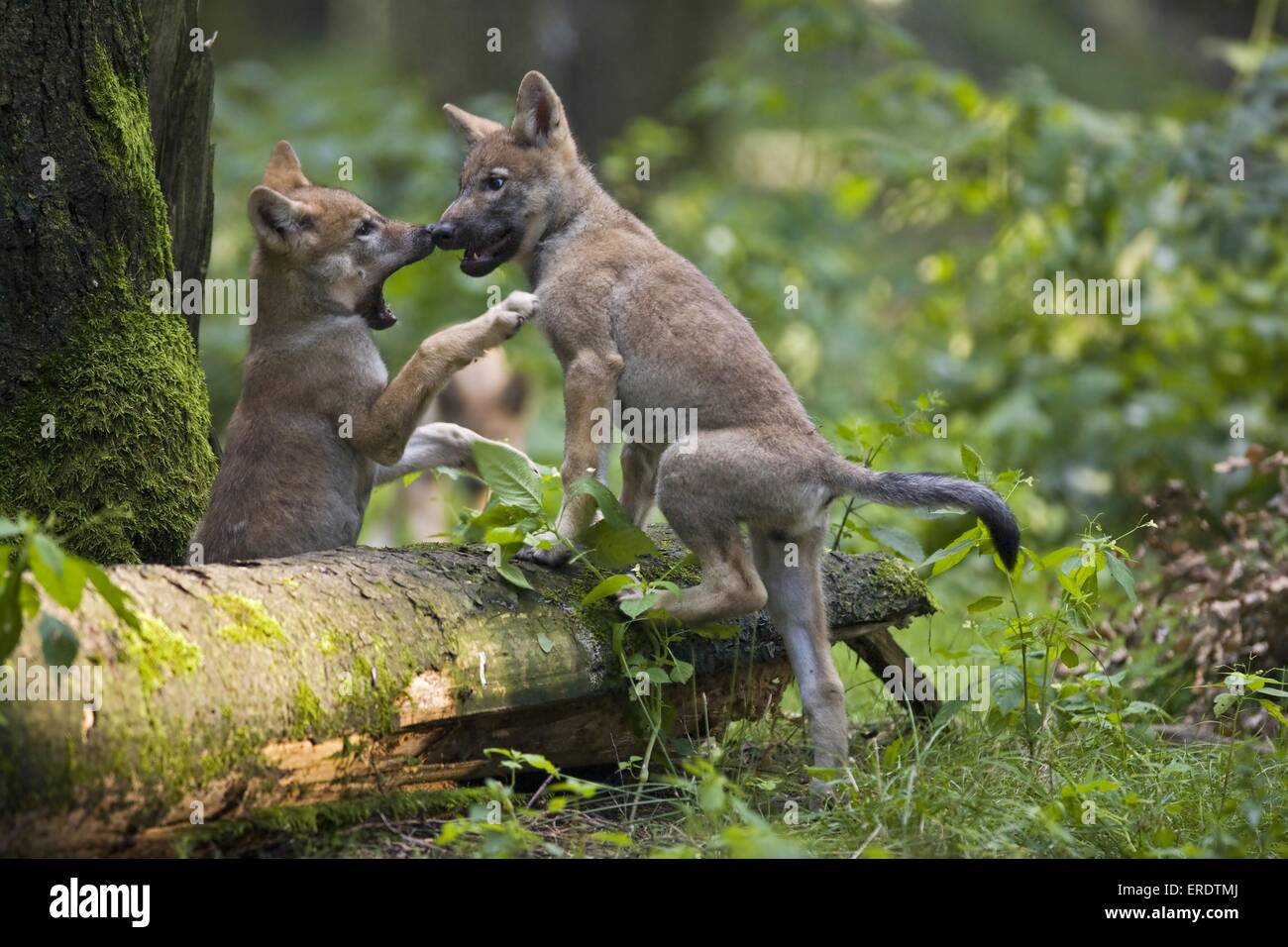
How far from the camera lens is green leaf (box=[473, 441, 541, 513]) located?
469cm

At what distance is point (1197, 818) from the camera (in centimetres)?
441

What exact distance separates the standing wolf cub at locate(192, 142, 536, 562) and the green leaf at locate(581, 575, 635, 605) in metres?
1.35

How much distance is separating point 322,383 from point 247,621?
1.80 meters

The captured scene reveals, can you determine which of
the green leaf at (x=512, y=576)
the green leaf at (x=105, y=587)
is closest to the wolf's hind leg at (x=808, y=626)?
the green leaf at (x=512, y=576)

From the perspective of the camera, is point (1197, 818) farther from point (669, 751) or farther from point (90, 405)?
point (90, 405)

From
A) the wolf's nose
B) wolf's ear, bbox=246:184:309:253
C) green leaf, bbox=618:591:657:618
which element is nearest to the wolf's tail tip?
green leaf, bbox=618:591:657:618

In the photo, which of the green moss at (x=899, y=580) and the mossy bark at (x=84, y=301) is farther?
the green moss at (x=899, y=580)

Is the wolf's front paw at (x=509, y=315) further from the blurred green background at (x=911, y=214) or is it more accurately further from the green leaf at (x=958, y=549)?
the blurred green background at (x=911, y=214)

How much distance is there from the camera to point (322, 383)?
5.46 m

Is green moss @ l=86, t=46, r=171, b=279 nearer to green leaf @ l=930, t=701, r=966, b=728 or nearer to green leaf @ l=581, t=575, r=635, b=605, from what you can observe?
green leaf @ l=581, t=575, r=635, b=605

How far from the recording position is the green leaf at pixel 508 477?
469 centimetres

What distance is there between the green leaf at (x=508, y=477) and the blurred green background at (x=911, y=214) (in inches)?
A: 120

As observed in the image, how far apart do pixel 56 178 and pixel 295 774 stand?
8.02ft

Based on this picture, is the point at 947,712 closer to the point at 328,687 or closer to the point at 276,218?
the point at 328,687
